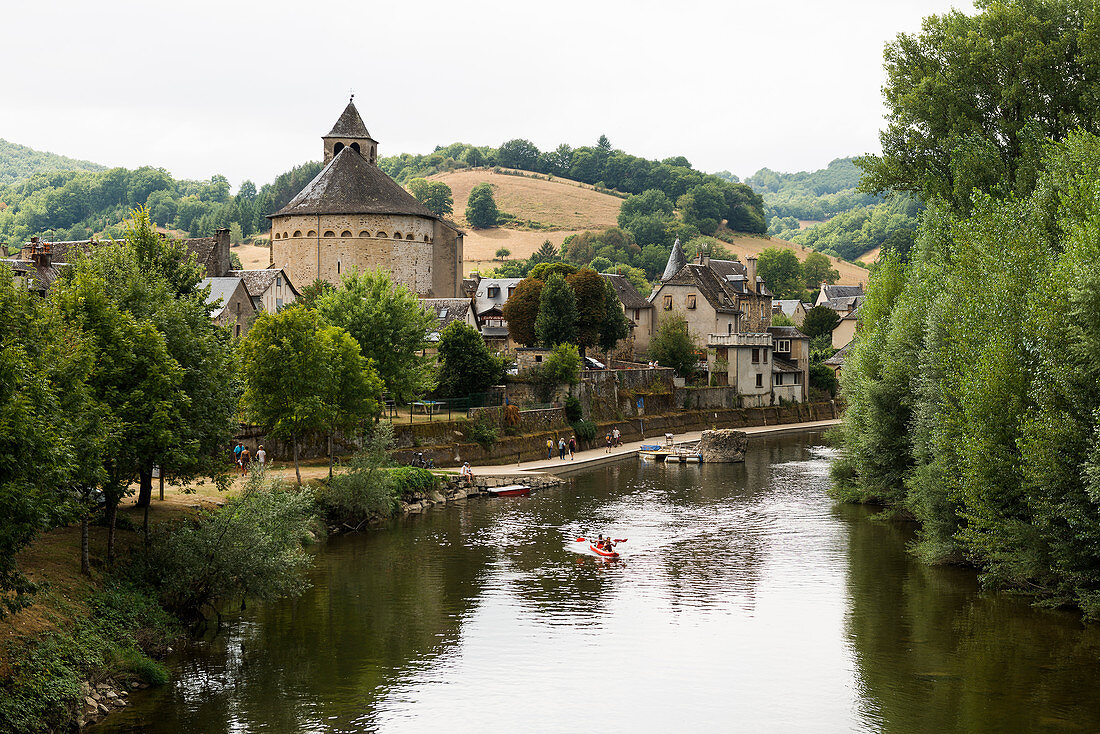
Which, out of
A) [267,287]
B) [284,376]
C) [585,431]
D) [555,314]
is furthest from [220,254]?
[284,376]

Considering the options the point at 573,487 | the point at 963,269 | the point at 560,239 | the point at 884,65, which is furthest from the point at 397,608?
the point at 560,239

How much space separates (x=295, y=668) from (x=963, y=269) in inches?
822

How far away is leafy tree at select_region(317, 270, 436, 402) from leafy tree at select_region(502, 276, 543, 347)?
17.2m

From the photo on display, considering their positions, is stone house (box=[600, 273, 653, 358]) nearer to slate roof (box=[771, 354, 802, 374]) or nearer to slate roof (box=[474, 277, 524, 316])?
slate roof (box=[474, 277, 524, 316])

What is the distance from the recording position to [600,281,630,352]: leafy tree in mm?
67000

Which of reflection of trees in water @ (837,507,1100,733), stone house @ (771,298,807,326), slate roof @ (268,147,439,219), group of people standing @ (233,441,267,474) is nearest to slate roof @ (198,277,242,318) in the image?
group of people standing @ (233,441,267,474)

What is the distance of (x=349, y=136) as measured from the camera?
250 ft

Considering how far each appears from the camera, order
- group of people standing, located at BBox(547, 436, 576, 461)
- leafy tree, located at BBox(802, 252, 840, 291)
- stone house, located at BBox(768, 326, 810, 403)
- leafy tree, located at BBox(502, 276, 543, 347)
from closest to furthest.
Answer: group of people standing, located at BBox(547, 436, 576, 461)
leafy tree, located at BBox(502, 276, 543, 347)
stone house, located at BBox(768, 326, 810, 403)
leafy tree, located at BBox(802, 252, 840, 291)

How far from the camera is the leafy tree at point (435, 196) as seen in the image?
534 ft

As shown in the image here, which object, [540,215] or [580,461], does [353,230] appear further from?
[540,215]

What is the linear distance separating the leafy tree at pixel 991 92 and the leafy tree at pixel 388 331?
2267 centimetres

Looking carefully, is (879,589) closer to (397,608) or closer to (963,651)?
(963,651)

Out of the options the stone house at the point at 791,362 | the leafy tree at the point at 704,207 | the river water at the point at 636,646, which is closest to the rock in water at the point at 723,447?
the river water at the point at 636,646

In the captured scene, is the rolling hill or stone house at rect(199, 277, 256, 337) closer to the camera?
stone house at rect(199, 277, 256, 337)
